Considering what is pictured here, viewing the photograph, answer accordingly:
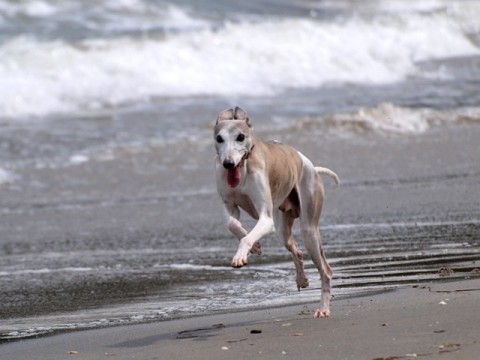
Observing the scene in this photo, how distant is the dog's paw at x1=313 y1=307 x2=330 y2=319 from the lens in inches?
263

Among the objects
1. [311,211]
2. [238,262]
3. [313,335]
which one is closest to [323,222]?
[311,211]

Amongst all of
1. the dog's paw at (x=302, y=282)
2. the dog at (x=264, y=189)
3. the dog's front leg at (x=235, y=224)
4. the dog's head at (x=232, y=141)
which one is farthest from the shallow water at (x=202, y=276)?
the dog's head at (x=232, y=141)

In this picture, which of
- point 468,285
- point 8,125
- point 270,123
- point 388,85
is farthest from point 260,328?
point 388,85

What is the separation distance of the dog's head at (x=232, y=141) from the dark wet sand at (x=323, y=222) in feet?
2.97

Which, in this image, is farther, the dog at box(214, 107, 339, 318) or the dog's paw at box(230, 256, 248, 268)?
A: the dog at box(214, 107, 339, 318)

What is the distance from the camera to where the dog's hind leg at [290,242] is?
24.2 feet

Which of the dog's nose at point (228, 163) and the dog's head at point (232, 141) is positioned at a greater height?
the dog's head at point (232, 141)

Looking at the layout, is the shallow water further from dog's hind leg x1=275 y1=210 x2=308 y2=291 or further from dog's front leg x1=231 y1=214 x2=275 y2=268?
dog's front leg x1=231 y1=214 x2=275 y2=268

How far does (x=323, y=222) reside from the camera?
412 inches

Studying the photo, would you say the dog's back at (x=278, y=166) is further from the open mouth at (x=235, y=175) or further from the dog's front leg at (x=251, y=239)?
the dog's front leg at (x=251, y=239)

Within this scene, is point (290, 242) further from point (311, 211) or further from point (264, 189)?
point (264, 189)

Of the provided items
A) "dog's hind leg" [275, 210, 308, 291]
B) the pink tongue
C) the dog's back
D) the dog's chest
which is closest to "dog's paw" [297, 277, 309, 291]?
"dog's hind leg" [275, 210, 308, 291]

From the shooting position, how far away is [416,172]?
498 inches

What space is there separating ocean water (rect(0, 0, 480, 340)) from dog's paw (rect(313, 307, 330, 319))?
27.8 inches
